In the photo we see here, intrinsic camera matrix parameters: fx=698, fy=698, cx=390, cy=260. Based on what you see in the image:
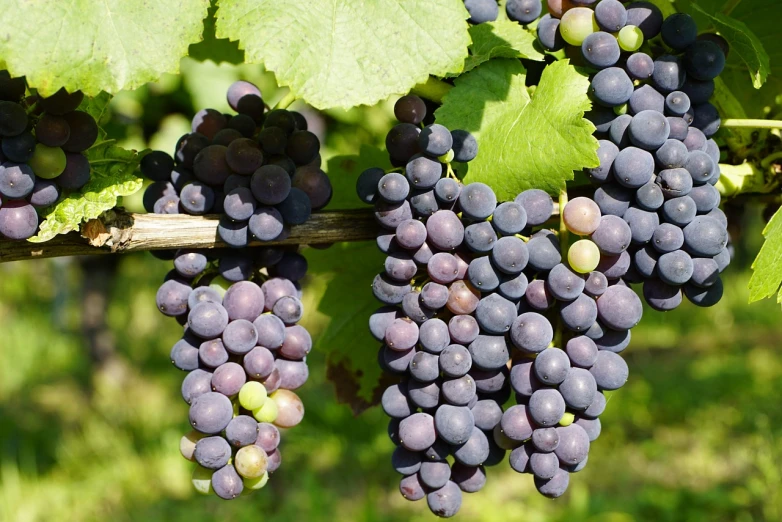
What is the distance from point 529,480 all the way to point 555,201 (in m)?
3.87

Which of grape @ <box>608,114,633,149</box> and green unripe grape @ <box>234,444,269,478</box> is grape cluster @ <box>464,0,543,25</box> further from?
green unripe grape @ <box>234,444,269,478</box>

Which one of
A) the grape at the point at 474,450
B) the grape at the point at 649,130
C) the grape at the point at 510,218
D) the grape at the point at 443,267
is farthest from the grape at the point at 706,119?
the grape at the point at 474,450

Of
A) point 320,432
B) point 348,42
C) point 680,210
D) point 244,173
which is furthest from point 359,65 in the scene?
point 320,432

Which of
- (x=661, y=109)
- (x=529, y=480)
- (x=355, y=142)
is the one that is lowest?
(x=529, y=480)

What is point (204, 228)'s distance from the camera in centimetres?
103

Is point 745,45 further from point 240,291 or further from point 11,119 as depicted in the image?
point 11,119

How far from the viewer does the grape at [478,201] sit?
0.95 meters

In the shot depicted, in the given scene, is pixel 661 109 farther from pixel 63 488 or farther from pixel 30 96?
pixel 63 488

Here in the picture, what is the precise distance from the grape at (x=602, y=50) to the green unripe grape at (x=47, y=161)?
2.36 feet

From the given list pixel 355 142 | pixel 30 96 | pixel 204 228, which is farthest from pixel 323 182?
pixel 355 142

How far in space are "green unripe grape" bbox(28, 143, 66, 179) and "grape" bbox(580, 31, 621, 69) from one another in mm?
718

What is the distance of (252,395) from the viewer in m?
1.04

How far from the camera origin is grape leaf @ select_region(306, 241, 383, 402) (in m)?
1.34

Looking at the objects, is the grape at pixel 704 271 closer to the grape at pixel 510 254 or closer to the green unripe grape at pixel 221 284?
the grape at pixel 510 254
